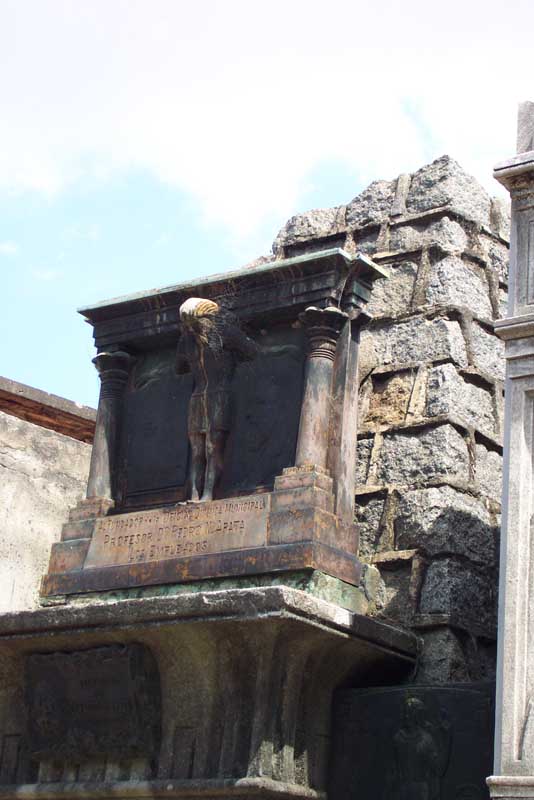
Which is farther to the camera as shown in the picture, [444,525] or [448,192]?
[448,192]

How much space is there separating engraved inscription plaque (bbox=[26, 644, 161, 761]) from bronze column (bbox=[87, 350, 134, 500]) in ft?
3.00

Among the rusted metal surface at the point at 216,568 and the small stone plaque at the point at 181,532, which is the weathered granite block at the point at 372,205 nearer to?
the small stone plaque at the point at 181,532

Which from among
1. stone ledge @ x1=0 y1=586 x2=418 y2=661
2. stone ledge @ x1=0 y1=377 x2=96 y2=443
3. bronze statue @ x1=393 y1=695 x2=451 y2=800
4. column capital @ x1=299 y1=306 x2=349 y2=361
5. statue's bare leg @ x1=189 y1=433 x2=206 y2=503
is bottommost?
bronze statue @ x1=393 y1=695 x2=451 y2=800

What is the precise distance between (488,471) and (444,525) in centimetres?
47

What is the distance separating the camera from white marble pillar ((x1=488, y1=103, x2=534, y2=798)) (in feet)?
18.4

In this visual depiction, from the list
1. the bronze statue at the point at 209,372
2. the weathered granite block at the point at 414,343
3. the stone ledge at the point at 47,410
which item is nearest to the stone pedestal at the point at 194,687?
the bronze statue at the point at 209,372

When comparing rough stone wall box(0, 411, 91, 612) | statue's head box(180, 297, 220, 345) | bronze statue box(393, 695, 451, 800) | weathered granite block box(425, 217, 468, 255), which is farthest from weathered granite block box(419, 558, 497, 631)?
rough stone wall box(0, 411, 91, 612)

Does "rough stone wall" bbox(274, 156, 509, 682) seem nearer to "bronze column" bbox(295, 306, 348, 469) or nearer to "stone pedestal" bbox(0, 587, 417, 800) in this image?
"stone pedestal" bbox(0, 587, 417, 800)

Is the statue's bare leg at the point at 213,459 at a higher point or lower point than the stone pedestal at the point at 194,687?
higher

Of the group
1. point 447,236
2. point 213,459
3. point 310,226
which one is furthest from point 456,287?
point 213,459

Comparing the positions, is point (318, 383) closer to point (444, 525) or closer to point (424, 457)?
point (424, 457)

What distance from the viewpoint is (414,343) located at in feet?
24.9

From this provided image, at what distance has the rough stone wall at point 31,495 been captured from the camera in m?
8.45

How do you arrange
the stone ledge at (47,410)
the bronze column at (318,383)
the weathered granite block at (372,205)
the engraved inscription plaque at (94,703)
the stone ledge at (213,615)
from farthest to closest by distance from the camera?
the stone ledge at (47,410) < the weathered granite block at (372,205) < the bronze column at (318,383) < the engraved inscription plaque at (94,703) < the stone ledge at (213,615)
